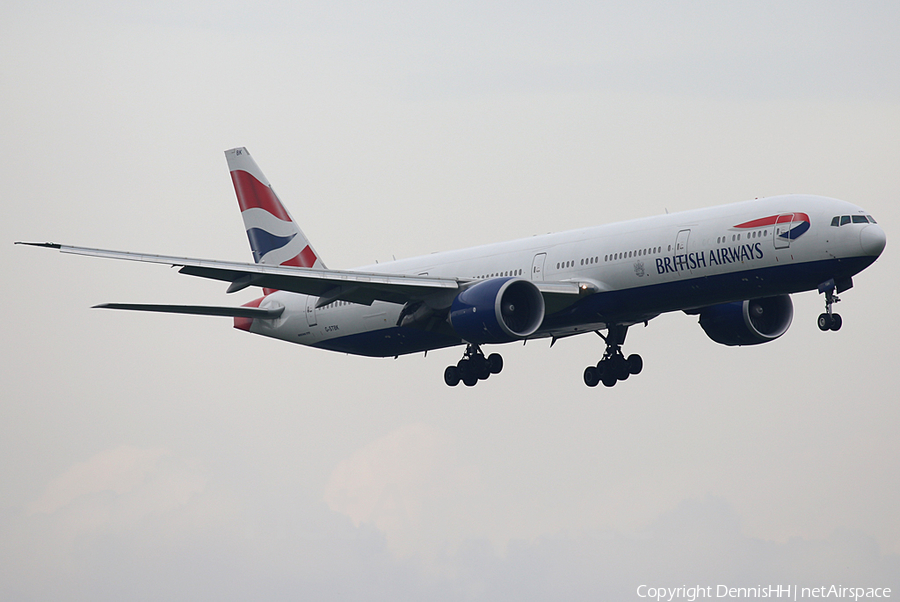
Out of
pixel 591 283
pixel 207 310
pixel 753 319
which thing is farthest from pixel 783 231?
pixel 207 310

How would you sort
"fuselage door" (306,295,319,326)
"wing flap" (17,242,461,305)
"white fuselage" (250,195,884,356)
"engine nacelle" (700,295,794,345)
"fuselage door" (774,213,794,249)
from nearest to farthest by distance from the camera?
"white fuselage" (250,195,884,356) → "fuselage door" (774,213,794,249) → "wing flap" (17,242,461,305) → "engine nacelle" (700,295,794,345) → "fuselage door" (306,295,319,326)

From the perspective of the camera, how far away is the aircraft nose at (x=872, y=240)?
3728 cm

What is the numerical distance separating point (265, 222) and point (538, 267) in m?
14.3

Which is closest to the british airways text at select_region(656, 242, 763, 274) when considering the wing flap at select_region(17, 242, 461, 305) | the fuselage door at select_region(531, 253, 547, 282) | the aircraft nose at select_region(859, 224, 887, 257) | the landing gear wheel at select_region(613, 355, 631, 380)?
the aircraft nose at select_region(859, 224, 887, 257)

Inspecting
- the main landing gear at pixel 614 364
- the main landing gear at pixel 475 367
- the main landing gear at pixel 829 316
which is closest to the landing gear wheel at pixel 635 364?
the main landing gear at pixel 614 364

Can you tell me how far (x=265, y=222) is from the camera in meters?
52.9

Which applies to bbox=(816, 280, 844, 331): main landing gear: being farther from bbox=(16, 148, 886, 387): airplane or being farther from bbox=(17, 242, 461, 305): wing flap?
bbox=(17, 242, 461, 305): wing flap

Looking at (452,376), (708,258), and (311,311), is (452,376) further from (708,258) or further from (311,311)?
(708,258)

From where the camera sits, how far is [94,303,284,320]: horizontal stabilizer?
42.9 metres

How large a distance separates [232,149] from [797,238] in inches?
1017

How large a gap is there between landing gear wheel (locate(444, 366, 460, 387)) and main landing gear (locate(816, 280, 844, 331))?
44.2ft

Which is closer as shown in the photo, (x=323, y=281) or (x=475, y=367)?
(x=323, y=281)

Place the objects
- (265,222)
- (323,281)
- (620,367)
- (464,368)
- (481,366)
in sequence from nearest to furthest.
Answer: (323,281) → (481,366) → (464,368) → (620,367) → (265,222)

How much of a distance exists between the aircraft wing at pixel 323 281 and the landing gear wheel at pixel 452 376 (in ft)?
14.5
